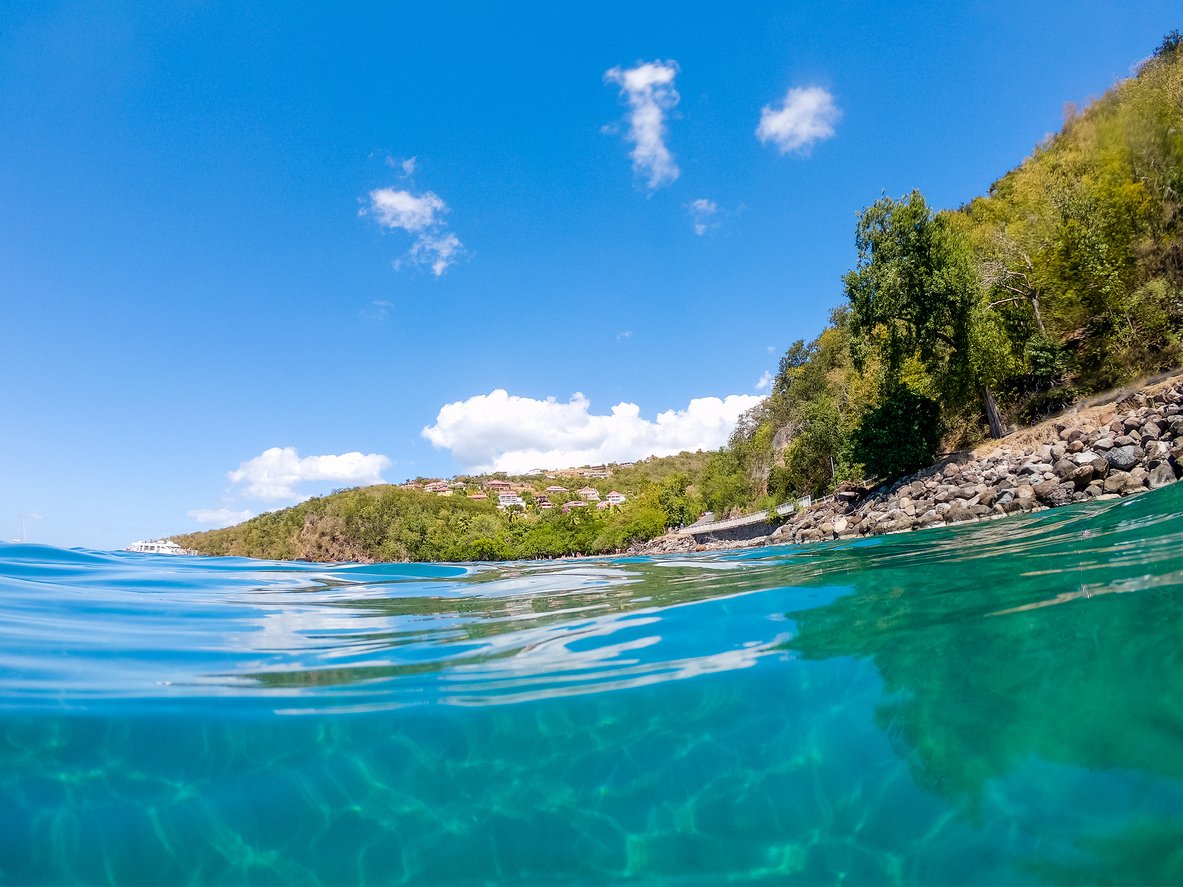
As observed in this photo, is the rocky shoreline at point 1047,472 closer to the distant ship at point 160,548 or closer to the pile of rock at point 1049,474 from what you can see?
the pile of rock at point 1049,474

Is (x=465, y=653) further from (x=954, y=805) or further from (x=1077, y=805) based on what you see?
(x=1077, y=805)

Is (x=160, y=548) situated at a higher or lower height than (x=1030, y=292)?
lower

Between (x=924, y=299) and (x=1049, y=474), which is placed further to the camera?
(x=924, y=299)

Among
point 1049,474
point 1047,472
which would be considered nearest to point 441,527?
point 1047,472

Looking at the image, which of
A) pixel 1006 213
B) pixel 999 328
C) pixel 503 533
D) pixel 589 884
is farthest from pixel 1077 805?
pixel 503 533

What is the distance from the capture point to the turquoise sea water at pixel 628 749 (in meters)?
2.93

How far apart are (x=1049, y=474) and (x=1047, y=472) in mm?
331

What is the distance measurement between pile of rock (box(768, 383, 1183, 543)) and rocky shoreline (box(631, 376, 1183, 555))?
3 centimetres

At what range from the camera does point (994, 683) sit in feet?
13.1

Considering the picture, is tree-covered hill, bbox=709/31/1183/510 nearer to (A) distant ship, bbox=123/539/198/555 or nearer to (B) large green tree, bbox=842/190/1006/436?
(B) large green tree, bbox=842/190/1006/436

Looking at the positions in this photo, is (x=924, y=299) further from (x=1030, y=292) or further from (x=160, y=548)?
(x=160, y=548)

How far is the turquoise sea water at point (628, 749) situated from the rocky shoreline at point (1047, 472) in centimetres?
1233

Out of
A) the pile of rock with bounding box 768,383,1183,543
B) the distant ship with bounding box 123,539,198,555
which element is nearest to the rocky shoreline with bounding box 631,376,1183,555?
the pile of rock with bounding box 768,383,1183,543

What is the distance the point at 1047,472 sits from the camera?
17250 millimetres
